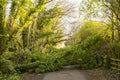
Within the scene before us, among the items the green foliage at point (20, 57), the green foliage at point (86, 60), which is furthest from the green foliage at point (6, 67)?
the green foliage at point (86, 60)

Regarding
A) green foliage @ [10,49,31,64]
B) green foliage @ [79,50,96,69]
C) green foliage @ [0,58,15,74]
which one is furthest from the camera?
green foliage @ [10,49,31,64]

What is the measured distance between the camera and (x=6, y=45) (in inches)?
780

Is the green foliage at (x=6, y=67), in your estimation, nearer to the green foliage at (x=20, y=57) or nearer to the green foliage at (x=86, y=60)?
the green foliage at (x=20, y=57)

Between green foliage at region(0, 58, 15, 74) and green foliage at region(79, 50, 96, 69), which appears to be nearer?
green foliage at region(0, 58, 15, 74)

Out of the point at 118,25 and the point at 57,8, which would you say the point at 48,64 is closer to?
the point at 118,25

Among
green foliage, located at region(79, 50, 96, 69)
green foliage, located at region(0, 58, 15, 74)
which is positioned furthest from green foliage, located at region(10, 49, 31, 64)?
green foliage, located at region(79, 50, 96, 69)

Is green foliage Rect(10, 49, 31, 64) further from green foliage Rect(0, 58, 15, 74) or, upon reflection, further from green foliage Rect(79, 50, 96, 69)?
green foliage Rect(79, 50, 96, 69)

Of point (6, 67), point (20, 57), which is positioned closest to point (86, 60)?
point (20, 57)

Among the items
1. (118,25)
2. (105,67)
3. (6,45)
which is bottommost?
(105,67)

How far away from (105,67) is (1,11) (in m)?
9.01

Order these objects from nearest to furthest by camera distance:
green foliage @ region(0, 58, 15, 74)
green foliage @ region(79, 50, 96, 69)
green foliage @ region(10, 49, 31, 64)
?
1. green foliage @ region(0, 58, 15, 74)
2. green foliage @ region(79, 50, 96, 69)
3. green foliage @ region(10, 49, 31, 64)

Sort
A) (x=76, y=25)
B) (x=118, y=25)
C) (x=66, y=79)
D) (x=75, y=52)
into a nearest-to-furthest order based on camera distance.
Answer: (x=66, y=79) < (x=118, y=25) < (x=75, y=52) < (x=76, y=25)

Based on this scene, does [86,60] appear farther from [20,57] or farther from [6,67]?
[6,67]

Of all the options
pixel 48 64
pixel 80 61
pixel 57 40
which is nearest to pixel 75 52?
pixel 80 61
